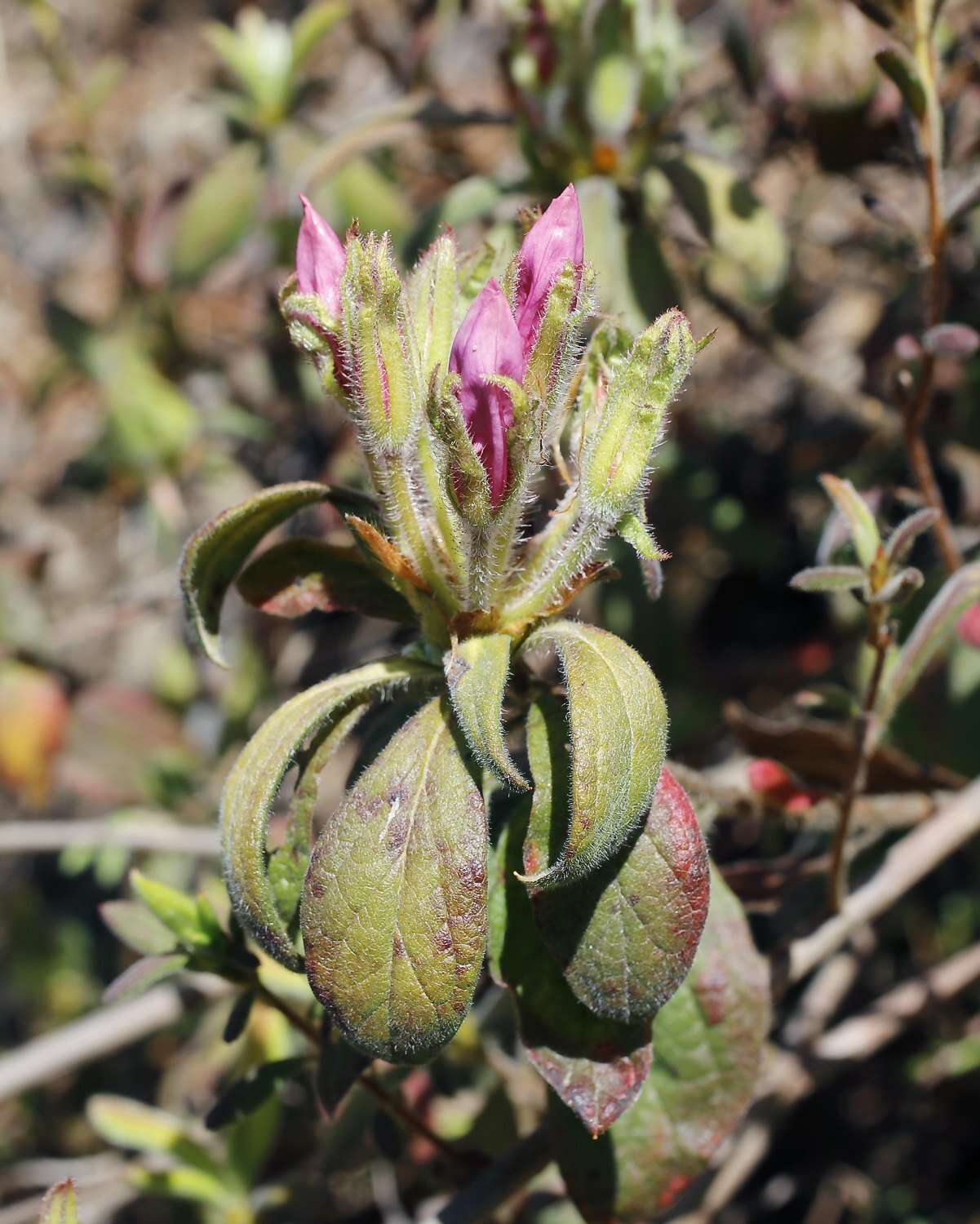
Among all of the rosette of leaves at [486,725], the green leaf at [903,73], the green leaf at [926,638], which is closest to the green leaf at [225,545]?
the rosette of leaves at [486,725]

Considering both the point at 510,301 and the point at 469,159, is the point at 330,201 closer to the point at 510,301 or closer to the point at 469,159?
the point at 469,159

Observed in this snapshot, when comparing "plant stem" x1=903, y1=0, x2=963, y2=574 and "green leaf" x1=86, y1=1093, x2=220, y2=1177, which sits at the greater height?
"plant stem" x1=903, y1=0, x2=963, y2=574

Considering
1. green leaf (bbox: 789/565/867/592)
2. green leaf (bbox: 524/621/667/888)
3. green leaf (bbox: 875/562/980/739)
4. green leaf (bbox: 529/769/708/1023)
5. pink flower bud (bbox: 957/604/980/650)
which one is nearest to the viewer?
green leaf (bbox: 524/621/667/888)

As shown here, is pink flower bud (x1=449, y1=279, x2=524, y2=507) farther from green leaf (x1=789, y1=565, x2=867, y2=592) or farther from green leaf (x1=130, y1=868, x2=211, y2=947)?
green leaf (x1=130, y1=868, x2=211, y2=947)

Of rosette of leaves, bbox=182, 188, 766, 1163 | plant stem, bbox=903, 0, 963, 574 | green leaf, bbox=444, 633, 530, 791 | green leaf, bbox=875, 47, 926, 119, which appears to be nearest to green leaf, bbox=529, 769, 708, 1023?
rosette of leaves, bbox=182, 188, 766, 1163

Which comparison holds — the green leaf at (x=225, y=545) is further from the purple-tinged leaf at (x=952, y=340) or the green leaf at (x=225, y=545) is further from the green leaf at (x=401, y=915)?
the purple-tinged leaf at (x=952, y=340)

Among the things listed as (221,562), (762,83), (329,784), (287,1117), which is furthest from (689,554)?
(221,562)
